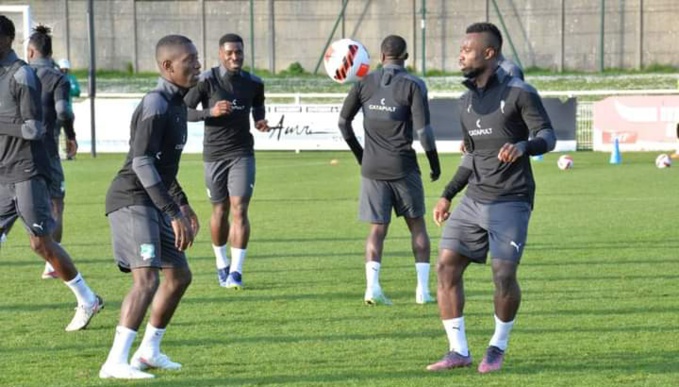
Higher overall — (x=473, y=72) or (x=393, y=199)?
(x=473, y=72)

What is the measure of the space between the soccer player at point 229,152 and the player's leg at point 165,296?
3895 millimetres

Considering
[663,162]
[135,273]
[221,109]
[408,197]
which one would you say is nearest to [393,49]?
[408,197]

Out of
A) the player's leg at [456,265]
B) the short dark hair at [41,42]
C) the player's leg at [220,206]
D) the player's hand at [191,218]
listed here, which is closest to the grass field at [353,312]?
the player's leg at [456,265]

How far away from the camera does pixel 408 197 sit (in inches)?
442

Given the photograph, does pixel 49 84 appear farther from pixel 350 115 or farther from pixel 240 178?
pixel 350 115

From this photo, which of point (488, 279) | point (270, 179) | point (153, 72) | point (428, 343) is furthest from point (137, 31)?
point (428, 343)


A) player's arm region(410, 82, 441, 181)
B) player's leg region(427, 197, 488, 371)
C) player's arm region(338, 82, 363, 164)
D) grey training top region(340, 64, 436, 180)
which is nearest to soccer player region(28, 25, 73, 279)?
player's arm region(338, 82, 363, 164)

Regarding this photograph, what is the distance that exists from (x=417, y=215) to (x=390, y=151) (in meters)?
0.60

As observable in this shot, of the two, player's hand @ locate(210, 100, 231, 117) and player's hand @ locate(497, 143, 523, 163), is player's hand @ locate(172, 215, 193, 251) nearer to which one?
player's hand @ locate(497, 143, 523, 163)

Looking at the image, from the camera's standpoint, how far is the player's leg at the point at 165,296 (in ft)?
26.7

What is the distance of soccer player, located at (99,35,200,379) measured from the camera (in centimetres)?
774

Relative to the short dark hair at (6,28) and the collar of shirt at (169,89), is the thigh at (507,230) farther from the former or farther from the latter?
the short dark hair at (6,28)

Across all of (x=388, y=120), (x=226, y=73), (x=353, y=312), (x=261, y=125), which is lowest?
(x=353, y=312)

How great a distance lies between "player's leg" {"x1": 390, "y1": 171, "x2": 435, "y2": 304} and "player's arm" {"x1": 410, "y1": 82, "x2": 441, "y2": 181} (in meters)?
0.31
